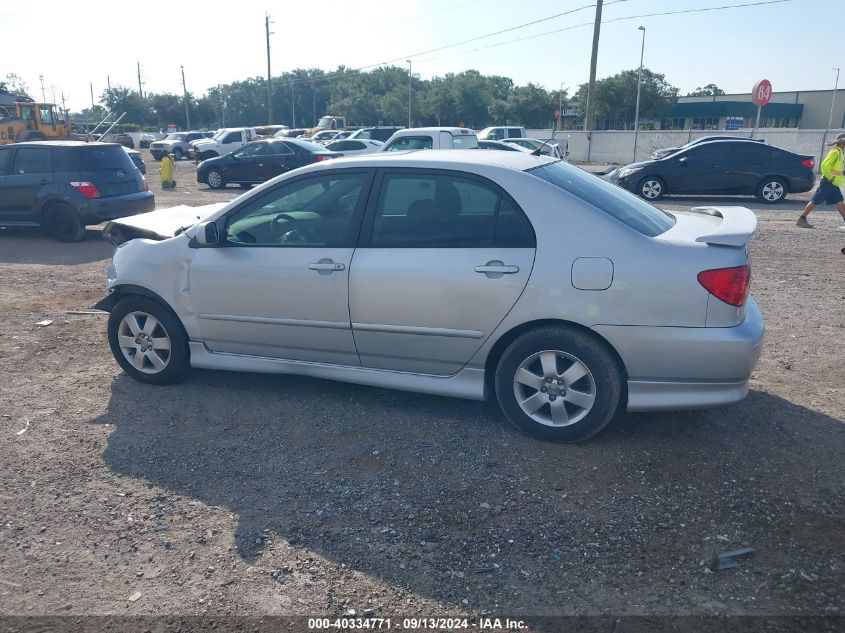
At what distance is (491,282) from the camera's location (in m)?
4.21

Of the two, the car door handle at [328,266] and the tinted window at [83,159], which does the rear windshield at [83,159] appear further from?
the car door handle at [328,266]

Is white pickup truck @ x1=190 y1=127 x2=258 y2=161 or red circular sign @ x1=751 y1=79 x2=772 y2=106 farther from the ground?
red circular sign @ x1=751 y1=79 x2=772 y2=106

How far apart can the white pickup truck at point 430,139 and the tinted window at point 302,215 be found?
1183 cm

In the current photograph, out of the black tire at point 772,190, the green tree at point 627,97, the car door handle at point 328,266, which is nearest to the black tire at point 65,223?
the car door handle at point 328,266

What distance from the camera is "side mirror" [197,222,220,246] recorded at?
4848mm

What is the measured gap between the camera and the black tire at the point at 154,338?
520 centimetres

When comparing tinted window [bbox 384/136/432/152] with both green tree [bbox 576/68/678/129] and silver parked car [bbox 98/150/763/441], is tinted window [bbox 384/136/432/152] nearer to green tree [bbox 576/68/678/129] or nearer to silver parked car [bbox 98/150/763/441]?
silver parked car [bbox 98/150/763/441]

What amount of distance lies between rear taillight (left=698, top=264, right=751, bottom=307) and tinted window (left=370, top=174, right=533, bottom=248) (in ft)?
3.27

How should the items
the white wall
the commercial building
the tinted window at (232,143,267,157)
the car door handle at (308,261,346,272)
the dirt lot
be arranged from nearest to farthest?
the dirt lot
the car door handle at (308,261,346,272)
the tinted window at (232,143,267,157)
the white wall
the commercial building

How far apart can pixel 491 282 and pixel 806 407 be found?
2372 mm

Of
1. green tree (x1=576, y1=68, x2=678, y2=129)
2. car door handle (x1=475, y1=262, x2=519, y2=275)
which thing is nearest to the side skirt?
car door handle (x1=475, y1=262, x2=519, y2=275)

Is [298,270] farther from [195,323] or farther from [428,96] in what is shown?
[428,96]

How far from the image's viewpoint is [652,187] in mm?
17125

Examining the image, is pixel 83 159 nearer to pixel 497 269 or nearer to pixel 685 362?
pixel 497 269
